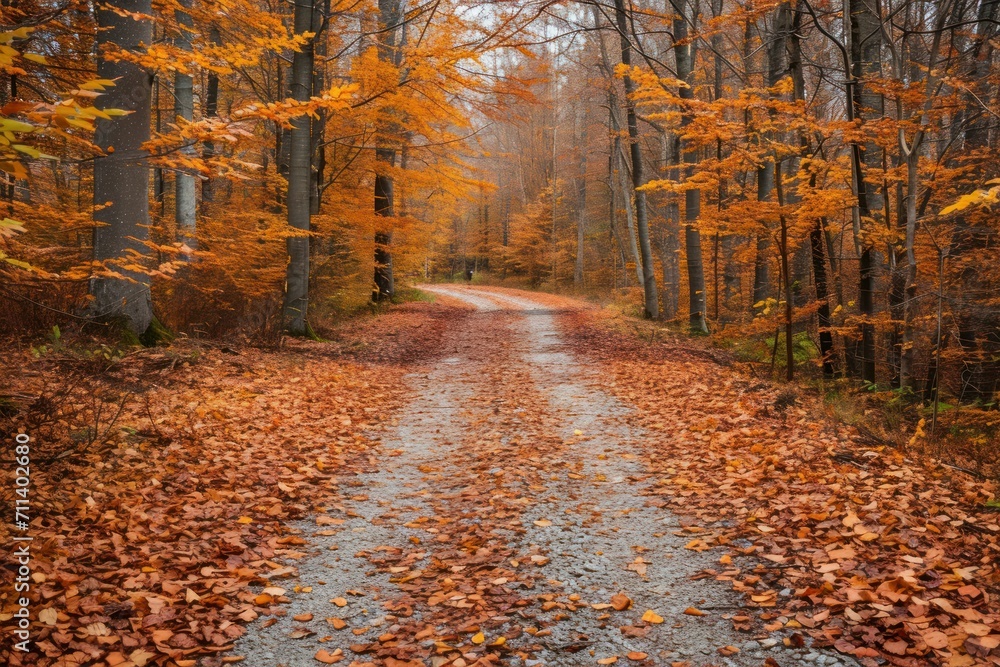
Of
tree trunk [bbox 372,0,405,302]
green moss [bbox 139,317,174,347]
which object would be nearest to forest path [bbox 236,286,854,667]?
green moss [bbox 139,317,174,347]

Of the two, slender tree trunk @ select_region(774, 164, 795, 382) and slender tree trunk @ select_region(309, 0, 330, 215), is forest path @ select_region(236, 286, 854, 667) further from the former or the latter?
slender tree trunk @ select_region(309, 0, 330, 215)

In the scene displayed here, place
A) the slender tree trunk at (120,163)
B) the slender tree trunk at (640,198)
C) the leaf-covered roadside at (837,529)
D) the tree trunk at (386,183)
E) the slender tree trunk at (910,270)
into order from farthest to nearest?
1. the tree trunk at (386,183)
2. the slender tree trunk at (640,198)
3. the slender tree trunk at (910,270)
4. the slender tree trunk at (120,163)
5. the leaf-covered roadside at (837,529)

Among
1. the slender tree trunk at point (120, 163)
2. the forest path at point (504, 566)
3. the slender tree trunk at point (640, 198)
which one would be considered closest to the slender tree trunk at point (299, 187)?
the slender tree trunk at point (120, 163)

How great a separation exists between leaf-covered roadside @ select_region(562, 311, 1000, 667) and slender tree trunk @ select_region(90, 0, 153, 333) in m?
6.93

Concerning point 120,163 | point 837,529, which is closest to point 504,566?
point 837,529

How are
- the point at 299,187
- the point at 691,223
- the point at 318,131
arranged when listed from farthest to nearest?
the point at 318,131
the point at 691,223
the point at 299,187

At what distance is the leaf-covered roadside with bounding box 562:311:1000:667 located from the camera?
127 inches

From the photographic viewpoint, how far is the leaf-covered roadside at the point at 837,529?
3.22 m

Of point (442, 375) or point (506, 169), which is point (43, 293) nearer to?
point (442, 375)

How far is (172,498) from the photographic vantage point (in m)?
4.75

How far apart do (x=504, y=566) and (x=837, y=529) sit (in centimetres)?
241

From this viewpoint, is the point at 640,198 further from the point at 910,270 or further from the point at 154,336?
the point at 154,336

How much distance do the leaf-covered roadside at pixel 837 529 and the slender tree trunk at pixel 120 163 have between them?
6928 mm

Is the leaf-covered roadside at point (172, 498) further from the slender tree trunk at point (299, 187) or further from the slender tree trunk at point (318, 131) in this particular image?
the slender tree trunk at point (318, 131)
